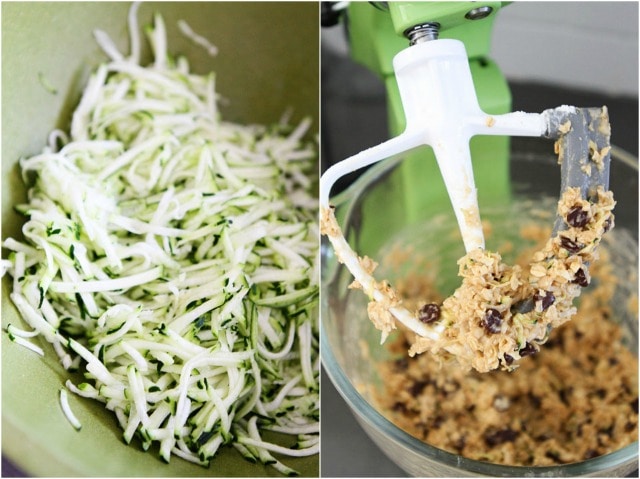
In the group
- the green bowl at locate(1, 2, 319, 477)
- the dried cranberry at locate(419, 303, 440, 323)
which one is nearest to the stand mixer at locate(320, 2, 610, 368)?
the dried cranberry at locate(419, 303, 440, 323)

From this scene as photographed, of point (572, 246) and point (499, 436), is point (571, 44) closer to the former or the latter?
point (572, 246)

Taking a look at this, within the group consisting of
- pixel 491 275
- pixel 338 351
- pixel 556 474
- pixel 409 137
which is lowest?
pixel 556 474

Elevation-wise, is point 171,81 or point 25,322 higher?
point 171,81

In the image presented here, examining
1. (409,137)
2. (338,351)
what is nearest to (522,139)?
(409,137)

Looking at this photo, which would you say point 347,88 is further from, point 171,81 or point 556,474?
point 556,474

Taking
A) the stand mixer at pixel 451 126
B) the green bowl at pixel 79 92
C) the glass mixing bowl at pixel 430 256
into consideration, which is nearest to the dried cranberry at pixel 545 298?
the stand mixer at pixel 451 126

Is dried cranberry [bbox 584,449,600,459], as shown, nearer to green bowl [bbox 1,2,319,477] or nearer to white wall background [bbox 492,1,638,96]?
green bowl [bbox 1,2,319,477]

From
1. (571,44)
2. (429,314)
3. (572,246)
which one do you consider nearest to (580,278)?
(572,246)

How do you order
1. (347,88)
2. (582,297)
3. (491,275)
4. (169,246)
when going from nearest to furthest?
(491,275) → (169,246) → (582,297) → (347,88)
